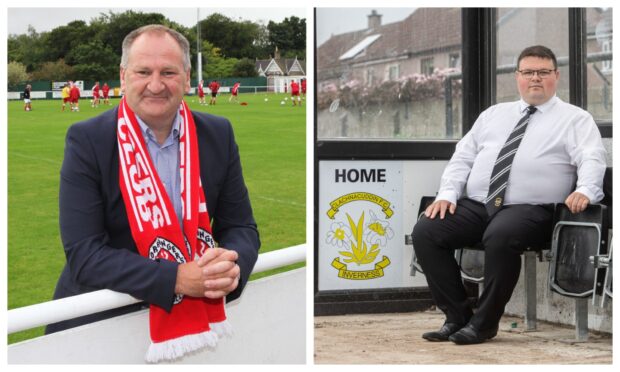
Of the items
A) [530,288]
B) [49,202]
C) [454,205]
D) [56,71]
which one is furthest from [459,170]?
[49,202]

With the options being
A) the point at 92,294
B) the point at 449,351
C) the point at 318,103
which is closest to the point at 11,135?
the point at 318,103

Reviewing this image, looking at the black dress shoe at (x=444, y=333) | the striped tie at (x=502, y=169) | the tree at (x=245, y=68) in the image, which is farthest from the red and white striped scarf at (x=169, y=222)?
the striped tie at (x=502, y=169)

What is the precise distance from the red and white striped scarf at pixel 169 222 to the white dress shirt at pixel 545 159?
1.86m

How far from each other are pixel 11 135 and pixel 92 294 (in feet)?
52.6

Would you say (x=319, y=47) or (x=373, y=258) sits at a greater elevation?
(x=319, y=47)

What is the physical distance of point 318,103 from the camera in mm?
4453

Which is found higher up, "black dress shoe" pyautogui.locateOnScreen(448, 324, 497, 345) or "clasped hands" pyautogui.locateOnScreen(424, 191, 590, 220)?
"clasped hands" pyautogui.locateOnScreen(424, 191, 590, 220)

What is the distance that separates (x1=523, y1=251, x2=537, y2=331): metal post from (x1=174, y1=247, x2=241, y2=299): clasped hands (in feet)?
6.67

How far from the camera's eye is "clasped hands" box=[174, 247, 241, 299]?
202 cm

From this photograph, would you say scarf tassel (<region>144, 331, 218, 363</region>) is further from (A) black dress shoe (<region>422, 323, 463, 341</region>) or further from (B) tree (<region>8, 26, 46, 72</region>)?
(A) black dress shoe (<region>422, 323, 463, 341</region>)

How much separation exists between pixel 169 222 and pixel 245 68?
2.02 feet

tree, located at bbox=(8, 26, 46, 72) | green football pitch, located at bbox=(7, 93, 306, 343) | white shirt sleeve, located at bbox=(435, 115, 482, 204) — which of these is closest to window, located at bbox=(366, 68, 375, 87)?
white shirt sleeve, located at bbox=(435, 115, 482, 204)

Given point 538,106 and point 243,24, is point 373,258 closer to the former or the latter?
point 538,106

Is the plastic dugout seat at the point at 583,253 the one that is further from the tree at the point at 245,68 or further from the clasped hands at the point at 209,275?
the clasped hands at the point at 209,275
